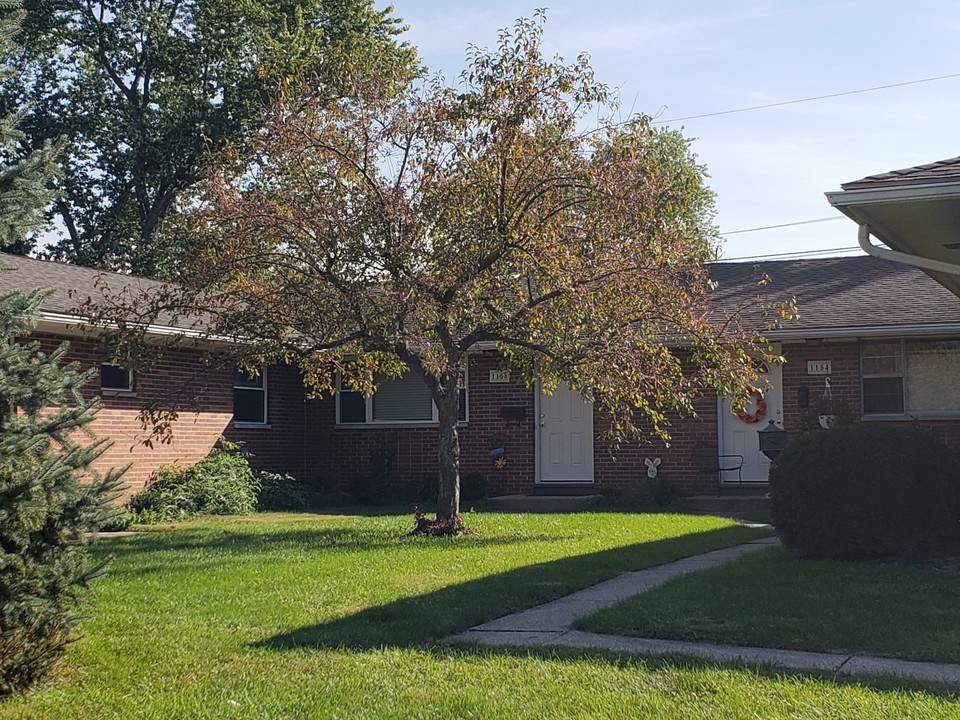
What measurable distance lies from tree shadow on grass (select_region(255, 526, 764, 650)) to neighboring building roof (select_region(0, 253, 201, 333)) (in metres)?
5.47

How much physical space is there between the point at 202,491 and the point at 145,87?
1915 centimetres

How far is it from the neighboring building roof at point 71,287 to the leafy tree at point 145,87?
40.5 feet

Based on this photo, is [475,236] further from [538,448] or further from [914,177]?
[538,448]

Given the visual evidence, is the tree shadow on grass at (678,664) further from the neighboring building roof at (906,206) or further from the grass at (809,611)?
the neighboring building roof at (906,206)

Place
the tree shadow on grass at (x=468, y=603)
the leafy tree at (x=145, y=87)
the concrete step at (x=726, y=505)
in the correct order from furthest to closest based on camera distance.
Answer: the leafy tree at (x=145, y=87) < the concrete step at (x=726, y=505) < the tree shadow on grass at (x=468, y=603)

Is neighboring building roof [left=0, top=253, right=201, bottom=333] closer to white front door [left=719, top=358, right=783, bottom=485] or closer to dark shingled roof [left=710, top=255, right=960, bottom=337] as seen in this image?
dark shingled roof [left=710, top=255, right=960, bottom=337]

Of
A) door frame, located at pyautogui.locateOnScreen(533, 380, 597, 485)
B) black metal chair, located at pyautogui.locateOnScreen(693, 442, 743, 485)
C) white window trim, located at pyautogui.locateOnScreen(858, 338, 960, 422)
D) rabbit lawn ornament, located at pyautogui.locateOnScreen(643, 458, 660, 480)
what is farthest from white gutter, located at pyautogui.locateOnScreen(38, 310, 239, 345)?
white window trim, located at pyautogui.locateOnScreen(858, 338, 960, 422)

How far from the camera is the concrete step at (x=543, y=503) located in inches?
696

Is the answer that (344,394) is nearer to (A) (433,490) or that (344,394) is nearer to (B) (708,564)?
(A) (433,490)

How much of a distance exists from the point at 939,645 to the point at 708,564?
157 inches

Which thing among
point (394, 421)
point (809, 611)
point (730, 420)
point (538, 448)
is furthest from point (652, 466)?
point (809, 611)

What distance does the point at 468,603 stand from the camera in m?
8.67

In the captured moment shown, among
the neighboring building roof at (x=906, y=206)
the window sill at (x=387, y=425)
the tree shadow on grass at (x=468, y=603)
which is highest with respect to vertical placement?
the neighboring building roof at (x=906, y=206)

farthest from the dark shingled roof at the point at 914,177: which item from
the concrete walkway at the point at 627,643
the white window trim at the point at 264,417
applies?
the white window trim at the point at 264,417
